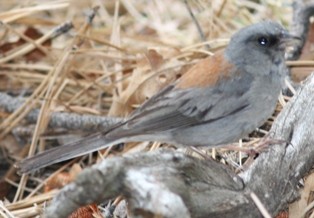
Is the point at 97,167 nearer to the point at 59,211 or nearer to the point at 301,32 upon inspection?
the point at 59,211

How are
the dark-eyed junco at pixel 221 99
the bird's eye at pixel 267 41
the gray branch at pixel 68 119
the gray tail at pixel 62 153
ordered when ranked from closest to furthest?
the gray tail at pixel 62 153 → the dark-eyed junco at pixel 221 99 → the bird's eye at pixel 267 41 → the gray branch at pixel 68 119

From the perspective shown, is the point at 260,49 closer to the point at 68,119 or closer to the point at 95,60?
the point at 68,119

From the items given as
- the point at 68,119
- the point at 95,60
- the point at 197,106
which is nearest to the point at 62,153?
the point at 197,106

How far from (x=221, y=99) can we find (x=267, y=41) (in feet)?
1.03

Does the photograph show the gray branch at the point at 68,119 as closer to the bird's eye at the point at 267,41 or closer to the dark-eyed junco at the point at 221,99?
the dark-eyed junco at the point at 221,99

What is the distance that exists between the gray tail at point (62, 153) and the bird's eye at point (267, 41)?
0.73m

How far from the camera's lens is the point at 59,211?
2.45 metres

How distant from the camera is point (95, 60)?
495cm

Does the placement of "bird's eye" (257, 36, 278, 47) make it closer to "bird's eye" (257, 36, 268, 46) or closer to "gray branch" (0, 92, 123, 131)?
"bird's eye" (257, 36, 268, 46)

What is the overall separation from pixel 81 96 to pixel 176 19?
1621mm

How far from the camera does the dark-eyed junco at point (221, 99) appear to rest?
3.10 m

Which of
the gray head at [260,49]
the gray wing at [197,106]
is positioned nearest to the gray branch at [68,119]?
the gray wing at [197,106]

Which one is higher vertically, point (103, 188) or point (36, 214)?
point (103, 188)

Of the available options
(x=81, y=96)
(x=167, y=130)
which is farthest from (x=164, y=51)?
(x=167, y=130)
